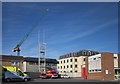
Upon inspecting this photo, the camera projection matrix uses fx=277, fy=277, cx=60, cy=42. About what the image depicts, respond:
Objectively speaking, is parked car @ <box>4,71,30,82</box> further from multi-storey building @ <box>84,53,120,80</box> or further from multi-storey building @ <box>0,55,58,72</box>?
multi-storey building @ <box>0,55,58,72</box>

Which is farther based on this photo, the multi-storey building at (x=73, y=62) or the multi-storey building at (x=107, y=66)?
the multi-storey building at (x=73, y=62)

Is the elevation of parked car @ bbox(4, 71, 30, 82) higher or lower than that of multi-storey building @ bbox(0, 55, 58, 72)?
lower

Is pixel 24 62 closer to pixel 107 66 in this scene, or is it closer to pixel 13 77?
pixel 107 66

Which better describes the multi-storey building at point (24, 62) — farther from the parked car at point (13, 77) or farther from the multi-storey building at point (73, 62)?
the parked car at point (13, 77)

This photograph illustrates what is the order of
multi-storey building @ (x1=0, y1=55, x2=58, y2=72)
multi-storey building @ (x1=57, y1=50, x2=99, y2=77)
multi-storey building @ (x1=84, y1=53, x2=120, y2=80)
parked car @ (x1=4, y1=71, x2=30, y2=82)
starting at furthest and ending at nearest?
multi-storey building @ (x1=57, y1=50, x2=99, y2=77)
multi-storey building @ (x1=0, y1=55, x2=58, y2=72)
multi-storey building @ (x1=84, y1=53, x2=120, y2=80)
parked car @ (x1=4, y1=71, x2=30, y2=82)

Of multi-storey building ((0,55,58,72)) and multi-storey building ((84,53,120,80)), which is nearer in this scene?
multi-storey building ((84,53,120,80))

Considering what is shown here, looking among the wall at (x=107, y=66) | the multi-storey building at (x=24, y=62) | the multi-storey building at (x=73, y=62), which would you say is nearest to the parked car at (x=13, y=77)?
the wall at (x=107, y=66)

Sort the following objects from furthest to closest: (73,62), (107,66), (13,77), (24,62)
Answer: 1. (73,62)
2. (24,62)
3. (107,66)
4. (13,77)

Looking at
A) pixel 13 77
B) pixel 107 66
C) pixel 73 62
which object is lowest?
pixel 13 77

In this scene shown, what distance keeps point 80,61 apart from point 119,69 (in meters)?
27.2

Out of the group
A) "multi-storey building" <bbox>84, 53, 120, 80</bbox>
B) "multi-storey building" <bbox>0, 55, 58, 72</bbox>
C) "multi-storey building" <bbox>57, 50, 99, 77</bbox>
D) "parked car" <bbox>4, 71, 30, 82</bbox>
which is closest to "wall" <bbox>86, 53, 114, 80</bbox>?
"multi-storey building" <bbox>84, 53, 120, 80</bbox>

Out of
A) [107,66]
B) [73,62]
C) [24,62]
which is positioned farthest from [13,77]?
[73,62]

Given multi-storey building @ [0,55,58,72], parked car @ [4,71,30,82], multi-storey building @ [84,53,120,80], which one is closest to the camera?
parked car @ [4,71,30,82]

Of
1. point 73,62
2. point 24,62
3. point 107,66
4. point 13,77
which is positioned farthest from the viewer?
point 73,62
